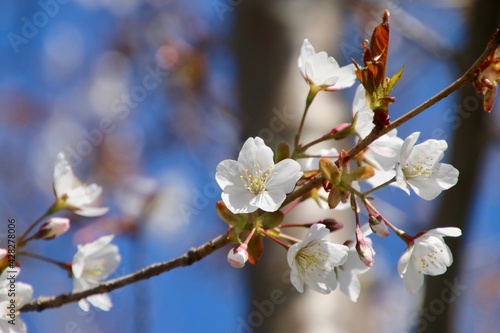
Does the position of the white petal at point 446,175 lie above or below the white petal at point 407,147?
below

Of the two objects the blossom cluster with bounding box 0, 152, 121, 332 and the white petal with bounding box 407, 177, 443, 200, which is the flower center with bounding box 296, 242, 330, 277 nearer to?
the white petal with bounding box 407, 177, 443, 200

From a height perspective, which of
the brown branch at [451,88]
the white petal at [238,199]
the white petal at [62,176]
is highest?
the white petal at [62,176]

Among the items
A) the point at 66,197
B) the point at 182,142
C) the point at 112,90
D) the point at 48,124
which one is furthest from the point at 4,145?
the point at 66,197

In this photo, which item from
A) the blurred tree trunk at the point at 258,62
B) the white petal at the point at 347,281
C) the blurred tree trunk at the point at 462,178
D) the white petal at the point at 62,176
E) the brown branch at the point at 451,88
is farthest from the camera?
the blurred tree trunk at the point at 258,62

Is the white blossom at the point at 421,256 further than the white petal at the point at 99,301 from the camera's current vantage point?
Result: No

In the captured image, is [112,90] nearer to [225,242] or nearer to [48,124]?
[48,124]

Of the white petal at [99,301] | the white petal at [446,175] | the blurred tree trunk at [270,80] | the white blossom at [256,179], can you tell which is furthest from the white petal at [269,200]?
the blurred tree trunk at [270,80]

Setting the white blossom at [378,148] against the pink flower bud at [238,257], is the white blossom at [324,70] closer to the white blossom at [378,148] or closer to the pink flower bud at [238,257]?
the white blossom at [378,148]

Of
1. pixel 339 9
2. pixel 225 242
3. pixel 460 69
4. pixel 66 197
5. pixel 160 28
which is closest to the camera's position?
pixel 225 242
